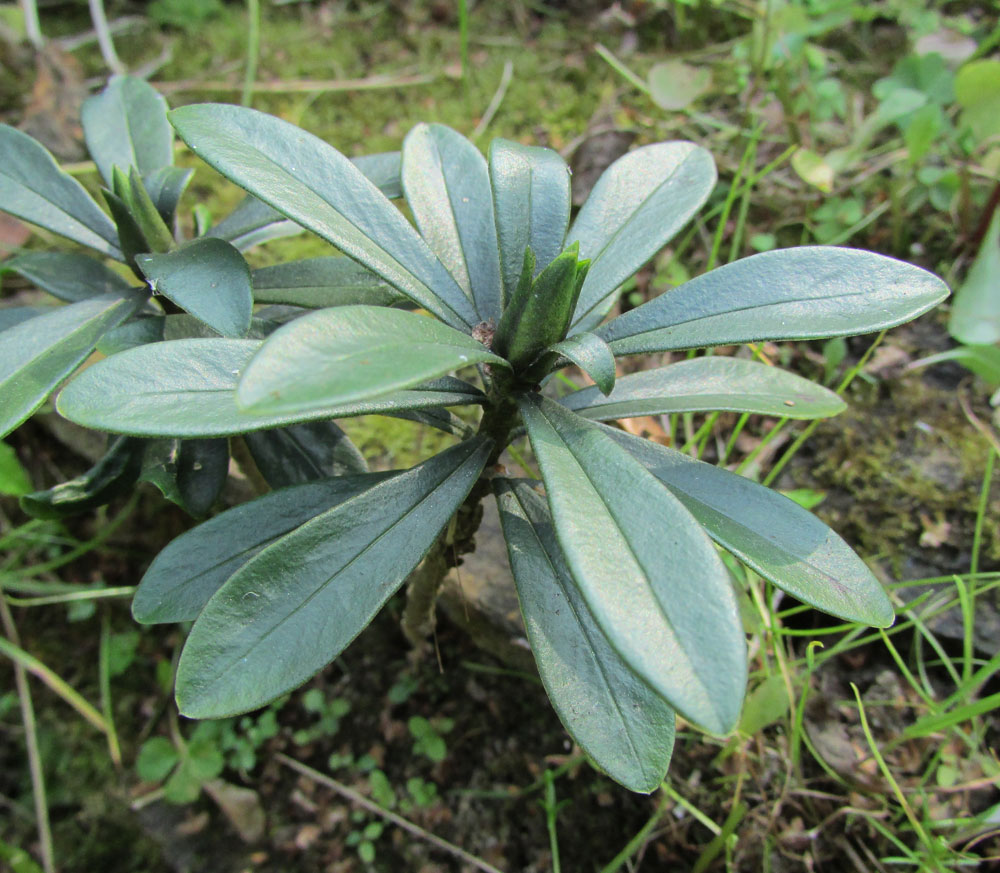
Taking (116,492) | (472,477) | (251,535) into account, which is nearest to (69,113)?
(116,492)

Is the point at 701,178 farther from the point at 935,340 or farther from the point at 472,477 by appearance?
the point at 935,340

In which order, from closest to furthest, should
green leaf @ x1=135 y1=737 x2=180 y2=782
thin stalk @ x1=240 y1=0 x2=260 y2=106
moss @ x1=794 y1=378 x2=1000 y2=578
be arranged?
moss @ x1=794 y1=378 x2=1000 y2=578
green leaf @ x1=135 y1=737 x2=180 y2=782
thin stalk @ x1=240 y1=0 x2=260 y2=106

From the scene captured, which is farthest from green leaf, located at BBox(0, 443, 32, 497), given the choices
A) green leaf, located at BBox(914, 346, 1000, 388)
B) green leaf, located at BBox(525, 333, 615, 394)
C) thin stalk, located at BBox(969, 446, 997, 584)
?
green leaf, located at BBox(914, 346, 1000, 388)

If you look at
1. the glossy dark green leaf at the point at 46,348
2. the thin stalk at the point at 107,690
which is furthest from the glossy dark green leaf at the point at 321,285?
the thin stalk at the point at 107,690

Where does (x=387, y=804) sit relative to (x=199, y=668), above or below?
below

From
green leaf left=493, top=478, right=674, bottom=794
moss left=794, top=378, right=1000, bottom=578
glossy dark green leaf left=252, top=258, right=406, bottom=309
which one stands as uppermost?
glossy dark green leaf left=252, top=258, right=406, bottom=309

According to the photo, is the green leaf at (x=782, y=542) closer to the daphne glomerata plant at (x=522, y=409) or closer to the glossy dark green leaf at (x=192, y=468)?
→ the daphne glomerata plant at (x=522, y=409)

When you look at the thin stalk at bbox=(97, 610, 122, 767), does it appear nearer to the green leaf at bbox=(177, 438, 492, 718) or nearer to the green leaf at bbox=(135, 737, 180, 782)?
the green leaf at bbox=(135, 737, 180, 782)
